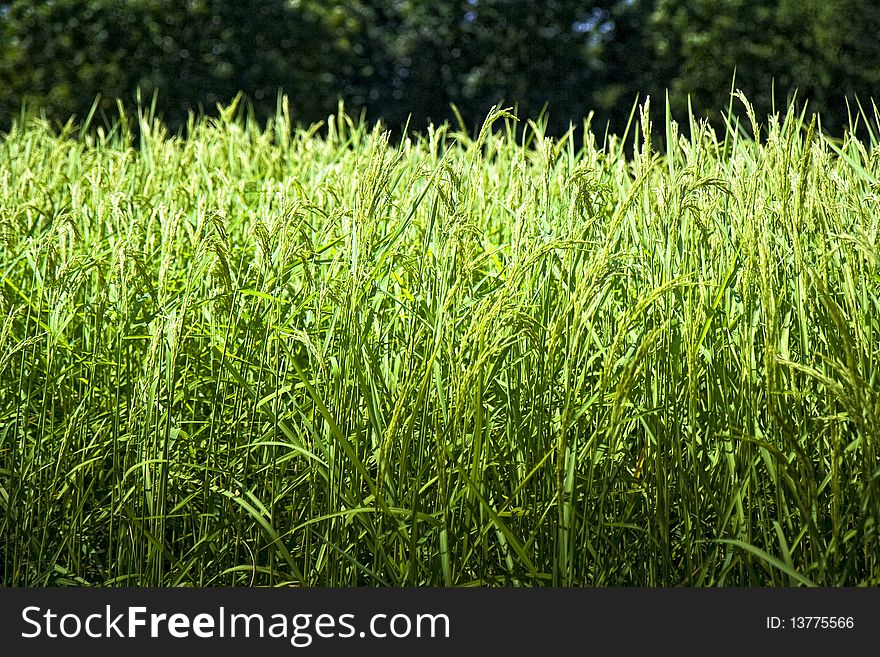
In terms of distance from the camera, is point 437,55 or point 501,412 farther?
point 437,55

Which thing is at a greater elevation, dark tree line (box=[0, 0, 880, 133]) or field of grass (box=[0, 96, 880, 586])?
dark tree line (box=[0, 0, 880, 133])

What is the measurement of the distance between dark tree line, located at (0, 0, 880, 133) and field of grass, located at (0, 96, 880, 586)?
6644mm

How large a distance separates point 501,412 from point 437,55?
9232mm

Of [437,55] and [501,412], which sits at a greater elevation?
[437,55]

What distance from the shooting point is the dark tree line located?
877cm

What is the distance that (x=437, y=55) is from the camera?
10.5 m

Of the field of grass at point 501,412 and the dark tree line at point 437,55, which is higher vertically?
the dark tree line at point 437,55

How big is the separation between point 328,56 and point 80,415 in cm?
848

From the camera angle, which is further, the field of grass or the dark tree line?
the dark tree line

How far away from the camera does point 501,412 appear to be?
6.29 feet

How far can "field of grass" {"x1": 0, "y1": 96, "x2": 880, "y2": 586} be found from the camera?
160 centimetres

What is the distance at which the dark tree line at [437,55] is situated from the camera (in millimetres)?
8773

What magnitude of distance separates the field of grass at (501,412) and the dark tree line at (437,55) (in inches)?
262

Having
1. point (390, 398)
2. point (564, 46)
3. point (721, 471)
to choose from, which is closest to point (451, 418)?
point (390, 398)
